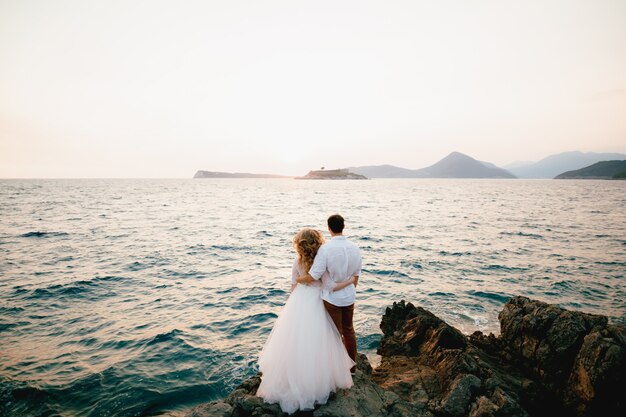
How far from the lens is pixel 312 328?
5387 millimetres

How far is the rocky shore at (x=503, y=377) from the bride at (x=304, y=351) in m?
0.27

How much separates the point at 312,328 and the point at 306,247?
4.66ft

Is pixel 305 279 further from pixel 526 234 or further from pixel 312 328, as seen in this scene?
pixel 526 234

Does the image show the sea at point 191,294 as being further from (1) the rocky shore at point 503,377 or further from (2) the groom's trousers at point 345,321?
(2) the groom's trousers at point 345,321

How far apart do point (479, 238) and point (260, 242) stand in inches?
781

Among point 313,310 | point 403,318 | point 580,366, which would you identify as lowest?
point 403,318

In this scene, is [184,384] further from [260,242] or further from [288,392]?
Answer: [260,242]

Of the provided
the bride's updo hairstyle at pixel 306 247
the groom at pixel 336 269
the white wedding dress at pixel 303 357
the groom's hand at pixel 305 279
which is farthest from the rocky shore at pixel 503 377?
the bride's updo hairstyle at pixel 306 247

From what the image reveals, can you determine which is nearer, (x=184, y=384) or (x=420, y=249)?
(x=184, y=384)

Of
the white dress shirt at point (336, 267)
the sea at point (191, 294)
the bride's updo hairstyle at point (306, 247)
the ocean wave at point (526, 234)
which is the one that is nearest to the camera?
the white dress shirt at point (336, 267)

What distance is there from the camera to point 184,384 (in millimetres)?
8484

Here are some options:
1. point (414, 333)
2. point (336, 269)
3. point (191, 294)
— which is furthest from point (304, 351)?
point (191, 294)

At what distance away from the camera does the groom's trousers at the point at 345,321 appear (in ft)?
18.4

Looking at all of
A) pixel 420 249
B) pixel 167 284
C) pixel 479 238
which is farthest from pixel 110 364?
pixel 479 238
